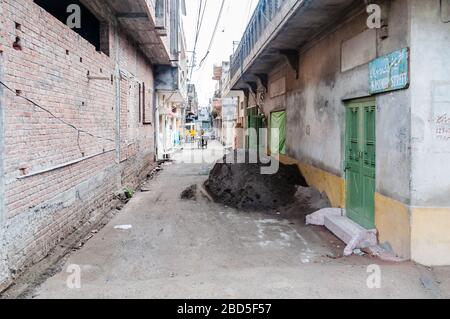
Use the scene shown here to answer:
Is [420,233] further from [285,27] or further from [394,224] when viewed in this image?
[285,27]

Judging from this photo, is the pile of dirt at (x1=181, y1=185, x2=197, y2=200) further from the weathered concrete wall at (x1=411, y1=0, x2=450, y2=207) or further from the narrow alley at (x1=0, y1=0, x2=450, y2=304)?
the weathered concrete wall at (x1=411, y1=0, x2=450, y2=207)

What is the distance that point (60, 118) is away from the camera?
618 centimetres

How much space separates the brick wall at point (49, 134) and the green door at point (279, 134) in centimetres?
547

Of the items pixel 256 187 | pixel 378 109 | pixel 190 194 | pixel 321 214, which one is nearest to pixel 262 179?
pixel 256 187

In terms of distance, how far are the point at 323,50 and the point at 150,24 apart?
207 inches

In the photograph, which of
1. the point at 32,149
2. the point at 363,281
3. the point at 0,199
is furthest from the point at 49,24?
the point at 363,281

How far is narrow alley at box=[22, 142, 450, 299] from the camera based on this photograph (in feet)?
14.3

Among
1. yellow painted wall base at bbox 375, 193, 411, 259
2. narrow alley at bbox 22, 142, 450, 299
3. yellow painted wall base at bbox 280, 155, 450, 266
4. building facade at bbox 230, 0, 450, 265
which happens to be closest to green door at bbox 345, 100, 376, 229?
building facade at bbox 230, 0, 450, 265

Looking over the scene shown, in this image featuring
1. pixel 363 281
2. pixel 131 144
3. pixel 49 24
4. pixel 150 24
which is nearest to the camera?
pixel 363 281

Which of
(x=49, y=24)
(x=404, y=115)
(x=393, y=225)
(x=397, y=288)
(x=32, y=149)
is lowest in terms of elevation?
(x=397, y=288)

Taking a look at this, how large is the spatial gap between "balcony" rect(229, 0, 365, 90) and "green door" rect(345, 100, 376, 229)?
172cm

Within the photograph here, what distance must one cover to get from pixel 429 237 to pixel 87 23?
8.93m

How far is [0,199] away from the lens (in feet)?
14.1

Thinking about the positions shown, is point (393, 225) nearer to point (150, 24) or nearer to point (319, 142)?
point (319, 142)
